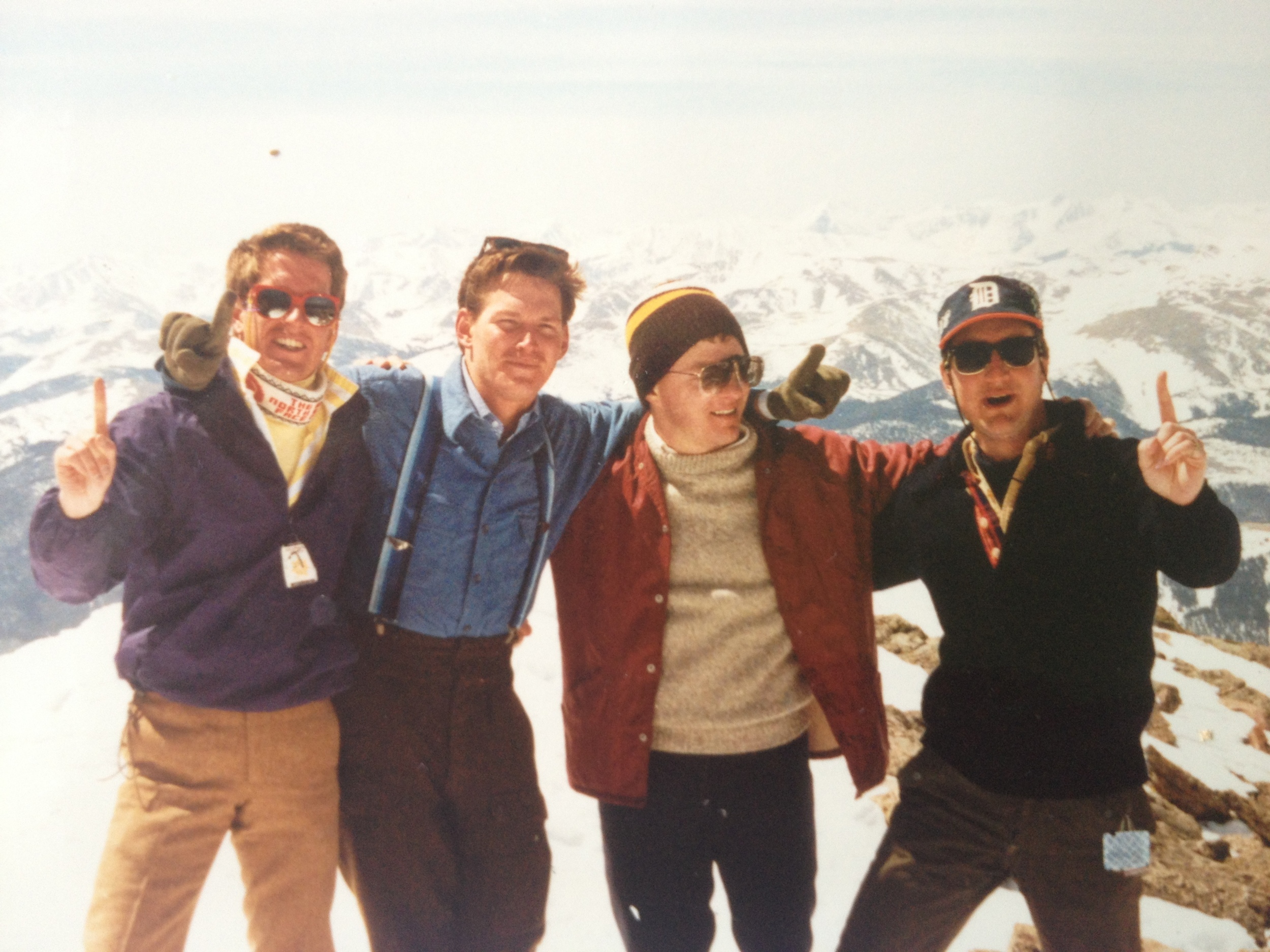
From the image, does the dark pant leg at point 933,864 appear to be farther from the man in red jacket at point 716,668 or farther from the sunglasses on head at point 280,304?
the sunglasses on head at point 280,304

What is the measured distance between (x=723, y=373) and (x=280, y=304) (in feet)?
5.78

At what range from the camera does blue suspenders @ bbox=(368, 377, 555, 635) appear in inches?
108

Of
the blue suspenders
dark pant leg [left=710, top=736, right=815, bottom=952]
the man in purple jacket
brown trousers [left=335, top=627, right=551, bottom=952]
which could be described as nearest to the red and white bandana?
the man in purple jacket

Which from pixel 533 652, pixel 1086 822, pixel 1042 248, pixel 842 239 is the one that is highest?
pixel 842 239

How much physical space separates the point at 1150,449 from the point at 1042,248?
31.8ft

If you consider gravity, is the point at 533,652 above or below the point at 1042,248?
below

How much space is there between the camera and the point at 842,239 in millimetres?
17625

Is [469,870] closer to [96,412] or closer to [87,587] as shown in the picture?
[87,587]

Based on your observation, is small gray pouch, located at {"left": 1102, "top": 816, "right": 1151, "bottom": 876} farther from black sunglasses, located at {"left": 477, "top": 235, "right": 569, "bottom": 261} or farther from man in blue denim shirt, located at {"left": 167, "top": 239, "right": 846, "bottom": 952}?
black sunglasses, located at {"left": 477, "top": 235, "right": 569, "bottom": 261}

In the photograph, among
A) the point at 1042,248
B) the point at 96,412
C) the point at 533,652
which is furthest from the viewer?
the point at 1042,248

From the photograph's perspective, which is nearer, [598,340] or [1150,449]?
[1150,449]

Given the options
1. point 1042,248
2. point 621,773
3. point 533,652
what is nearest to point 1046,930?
point 621,773

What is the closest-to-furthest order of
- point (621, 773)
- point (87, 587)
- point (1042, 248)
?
point (87, 587) → point (621, 773) → point (1042, 248)

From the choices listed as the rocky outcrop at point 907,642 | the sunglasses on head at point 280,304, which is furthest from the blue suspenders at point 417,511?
the rocky outcrop at point 907,642
